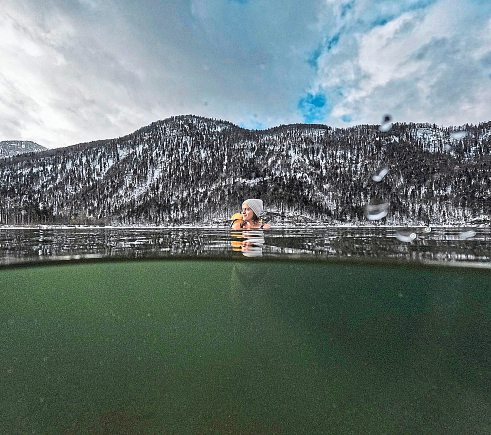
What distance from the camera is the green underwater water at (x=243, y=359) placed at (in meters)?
4.42

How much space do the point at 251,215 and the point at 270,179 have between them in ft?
468

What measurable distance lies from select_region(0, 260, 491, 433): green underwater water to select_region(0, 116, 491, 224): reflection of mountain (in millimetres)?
121242

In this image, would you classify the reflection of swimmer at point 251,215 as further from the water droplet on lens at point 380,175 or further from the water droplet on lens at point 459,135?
the water droplet on lens at point 459,135

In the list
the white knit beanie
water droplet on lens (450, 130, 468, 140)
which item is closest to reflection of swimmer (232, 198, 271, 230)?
the white knit beanie

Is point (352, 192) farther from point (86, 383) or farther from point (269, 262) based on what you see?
point (86, 383)

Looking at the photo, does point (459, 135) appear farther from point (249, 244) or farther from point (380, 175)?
point (249, 244)

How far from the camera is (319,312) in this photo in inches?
326

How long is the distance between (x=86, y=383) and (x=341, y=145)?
Answer: 19865cm

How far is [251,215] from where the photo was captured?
1873cm

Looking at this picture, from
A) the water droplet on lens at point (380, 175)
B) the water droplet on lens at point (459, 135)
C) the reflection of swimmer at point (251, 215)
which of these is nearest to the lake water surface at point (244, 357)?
the reflection of swimmer at point (251, 215)

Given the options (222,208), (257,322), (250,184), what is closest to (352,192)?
(250,184)

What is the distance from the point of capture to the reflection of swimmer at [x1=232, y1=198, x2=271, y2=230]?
61.0 ft

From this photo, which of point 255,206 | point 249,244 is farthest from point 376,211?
point 249,244

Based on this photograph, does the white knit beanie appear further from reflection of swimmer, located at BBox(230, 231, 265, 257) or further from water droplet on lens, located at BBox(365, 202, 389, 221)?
water droplet on lens, located at BBox(365, 202, 389, 221)
